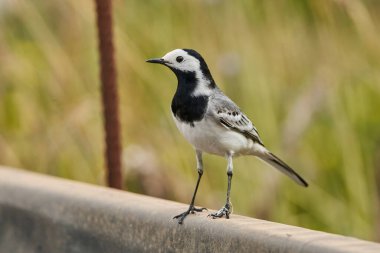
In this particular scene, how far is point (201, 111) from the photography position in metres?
3.01

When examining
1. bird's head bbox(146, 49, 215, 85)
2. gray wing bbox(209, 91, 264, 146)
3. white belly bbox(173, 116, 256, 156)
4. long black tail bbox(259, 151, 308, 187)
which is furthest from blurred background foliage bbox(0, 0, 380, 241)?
bird's head bbox(146, 49, 215, 85)

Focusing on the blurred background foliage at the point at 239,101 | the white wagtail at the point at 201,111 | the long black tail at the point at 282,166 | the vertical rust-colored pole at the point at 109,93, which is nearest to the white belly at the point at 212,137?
the white wagtail at the point at 201,111

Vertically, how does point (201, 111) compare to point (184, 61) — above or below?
below

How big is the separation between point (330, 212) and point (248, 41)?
0.89m

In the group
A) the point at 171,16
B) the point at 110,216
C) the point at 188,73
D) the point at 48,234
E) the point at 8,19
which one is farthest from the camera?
the point at 8,19

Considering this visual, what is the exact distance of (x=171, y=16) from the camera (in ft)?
15.3

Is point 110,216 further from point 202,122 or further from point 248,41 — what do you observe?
point 248,41

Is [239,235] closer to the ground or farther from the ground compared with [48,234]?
farther from the ground

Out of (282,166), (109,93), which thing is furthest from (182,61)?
(282,166)

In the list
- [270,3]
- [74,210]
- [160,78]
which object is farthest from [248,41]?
[74,210]

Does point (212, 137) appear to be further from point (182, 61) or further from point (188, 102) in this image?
point (182, 61)

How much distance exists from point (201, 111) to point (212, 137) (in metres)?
0.09

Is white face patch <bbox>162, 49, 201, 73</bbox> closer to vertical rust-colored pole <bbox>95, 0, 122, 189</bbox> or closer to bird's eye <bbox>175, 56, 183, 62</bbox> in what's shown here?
bird's eye <bbox>175, 56, 183, 62</bbox>

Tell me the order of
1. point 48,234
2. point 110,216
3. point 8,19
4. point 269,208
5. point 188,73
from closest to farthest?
point 110,216 < point 48,234 < point 188,73 < point 269,208 < point 8,19
